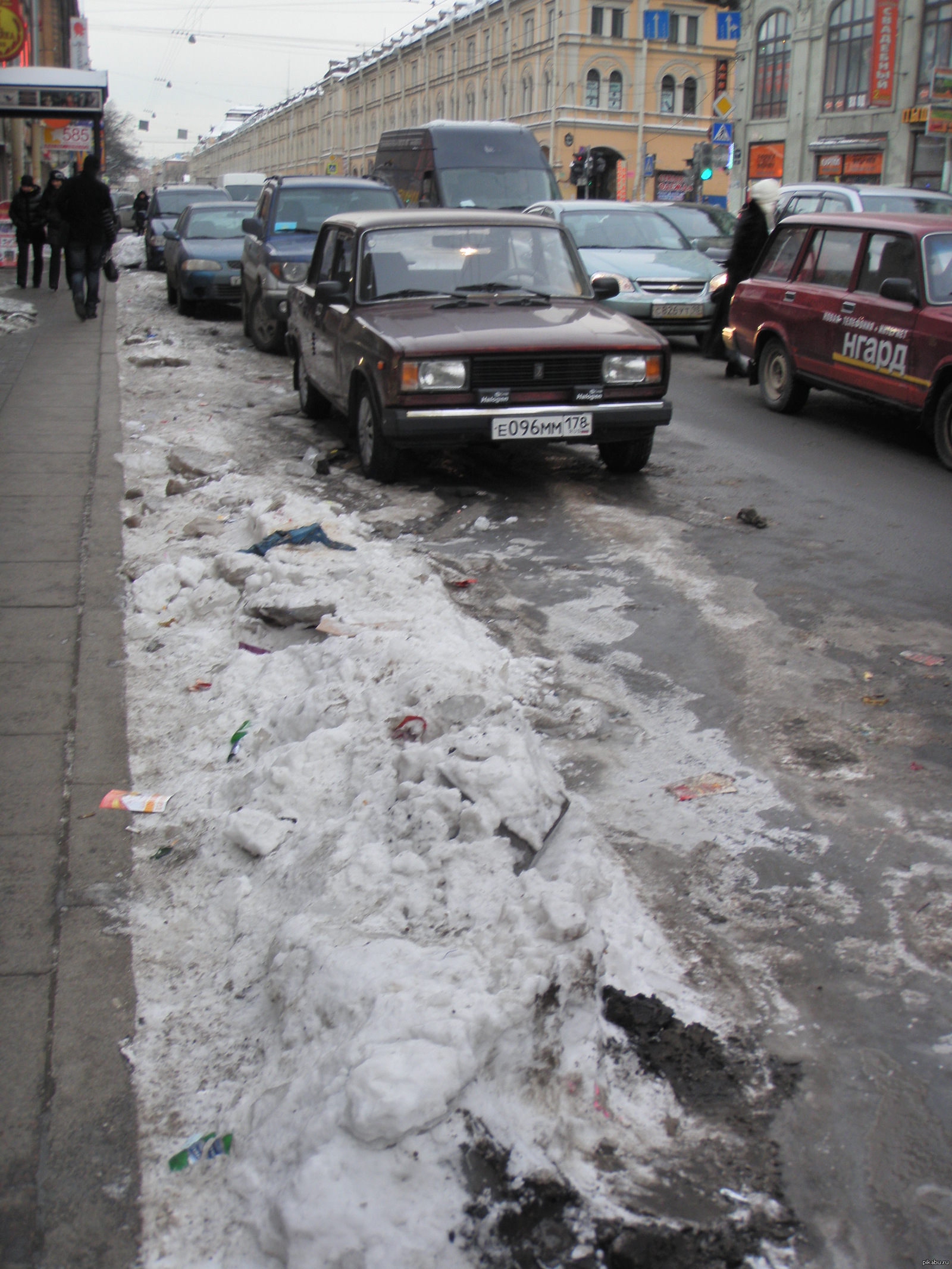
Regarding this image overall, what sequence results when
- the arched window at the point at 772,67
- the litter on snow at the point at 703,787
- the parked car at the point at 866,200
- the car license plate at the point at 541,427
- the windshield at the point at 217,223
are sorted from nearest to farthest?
1. the litter on snow at the point at 703,787
2. the car license plate at the point at 541,427
3. the parked car at the point at 866,200
4. the windshield at the point at 217,223
5. the arched window at the point at 772,67

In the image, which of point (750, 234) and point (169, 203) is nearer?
point (750, 234)

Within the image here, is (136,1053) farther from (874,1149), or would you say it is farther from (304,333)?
(304,333)

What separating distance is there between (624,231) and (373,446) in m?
8.91

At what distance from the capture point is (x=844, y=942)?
310cm

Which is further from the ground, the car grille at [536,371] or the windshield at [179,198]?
the windshield at [179,198]

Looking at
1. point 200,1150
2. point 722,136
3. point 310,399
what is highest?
point 722,136

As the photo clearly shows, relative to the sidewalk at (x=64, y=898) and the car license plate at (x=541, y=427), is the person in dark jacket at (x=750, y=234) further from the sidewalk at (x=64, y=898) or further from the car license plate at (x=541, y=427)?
the sidewalk at (x=64, y=898)

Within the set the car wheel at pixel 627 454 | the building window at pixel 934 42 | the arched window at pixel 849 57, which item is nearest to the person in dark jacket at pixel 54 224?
the car wheel at pixel 627 454

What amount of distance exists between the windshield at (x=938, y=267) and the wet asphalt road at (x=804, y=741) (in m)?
1.17

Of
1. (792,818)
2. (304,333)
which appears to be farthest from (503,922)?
(304,333)

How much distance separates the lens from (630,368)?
7.68 meters

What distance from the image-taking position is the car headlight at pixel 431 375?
7.30 meters

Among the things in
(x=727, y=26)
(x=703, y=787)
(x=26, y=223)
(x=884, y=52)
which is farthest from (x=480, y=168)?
(x=884, y=52)

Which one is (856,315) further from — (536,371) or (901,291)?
(536,371)
